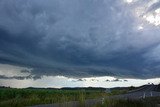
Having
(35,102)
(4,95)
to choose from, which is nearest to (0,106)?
(35,102)

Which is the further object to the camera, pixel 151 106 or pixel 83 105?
pixel 151 106

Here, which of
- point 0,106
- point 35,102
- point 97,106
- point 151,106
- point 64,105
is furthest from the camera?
point 35,102

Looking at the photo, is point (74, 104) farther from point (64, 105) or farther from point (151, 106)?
point (151, 106)

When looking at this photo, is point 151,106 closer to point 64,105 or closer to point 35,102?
point 64,105

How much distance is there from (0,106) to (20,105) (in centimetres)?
199

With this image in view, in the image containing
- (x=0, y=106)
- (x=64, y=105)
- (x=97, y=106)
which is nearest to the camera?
(x=64, y=105)

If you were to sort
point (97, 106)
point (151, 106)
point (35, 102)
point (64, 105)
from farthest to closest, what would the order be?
point (35, 102) → point (151, 106) → point (97, 106) → point (64, 105)

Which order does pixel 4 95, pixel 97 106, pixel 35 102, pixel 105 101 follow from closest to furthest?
pixel 97 106 < pixel 105 101 < pixel 35 102 < pixel 4 95

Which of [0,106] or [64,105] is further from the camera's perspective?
[0,106]

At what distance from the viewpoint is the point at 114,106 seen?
21.2 m

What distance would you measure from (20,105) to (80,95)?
27.4 feet

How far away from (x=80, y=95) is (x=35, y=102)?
1242 cm

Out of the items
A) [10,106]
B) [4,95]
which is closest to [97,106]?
[10,106]

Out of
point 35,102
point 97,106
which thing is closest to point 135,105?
point 97,106
